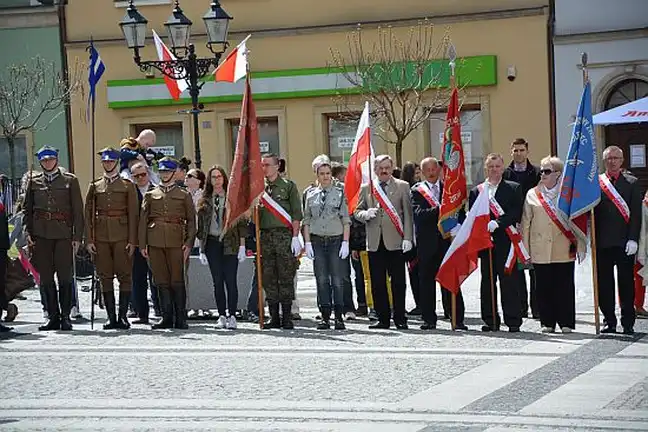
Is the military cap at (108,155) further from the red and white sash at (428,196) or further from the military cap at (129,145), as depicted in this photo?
the red and white sash at (428,196)

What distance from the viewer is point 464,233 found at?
14539mm

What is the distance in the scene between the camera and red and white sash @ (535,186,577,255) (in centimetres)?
1421

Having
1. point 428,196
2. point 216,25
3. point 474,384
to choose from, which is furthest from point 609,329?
point 216,25

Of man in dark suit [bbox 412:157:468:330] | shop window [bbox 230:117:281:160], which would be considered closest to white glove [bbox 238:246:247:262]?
man in dark suit [bbox 412:157:468:330]

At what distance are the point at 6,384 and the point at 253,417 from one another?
2856mm

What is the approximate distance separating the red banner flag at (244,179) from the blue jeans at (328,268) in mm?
801

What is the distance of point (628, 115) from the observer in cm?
2197

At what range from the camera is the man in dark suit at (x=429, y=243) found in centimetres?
1492

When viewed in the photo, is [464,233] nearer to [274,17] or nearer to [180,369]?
[180,369]

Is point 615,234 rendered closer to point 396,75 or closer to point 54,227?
point 54,227

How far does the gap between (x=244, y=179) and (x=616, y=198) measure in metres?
3.93

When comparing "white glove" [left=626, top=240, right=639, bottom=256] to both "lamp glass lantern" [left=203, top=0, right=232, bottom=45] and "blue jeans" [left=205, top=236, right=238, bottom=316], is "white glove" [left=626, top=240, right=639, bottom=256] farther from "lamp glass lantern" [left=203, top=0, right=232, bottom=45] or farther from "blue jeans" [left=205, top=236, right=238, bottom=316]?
"lamp glass lantern" [left=203, top=0, right=232, bottom=45]

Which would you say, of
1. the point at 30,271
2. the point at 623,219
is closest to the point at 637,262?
the point at 623,219

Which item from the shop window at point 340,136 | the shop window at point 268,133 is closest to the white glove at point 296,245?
the shop window at point 340,136
